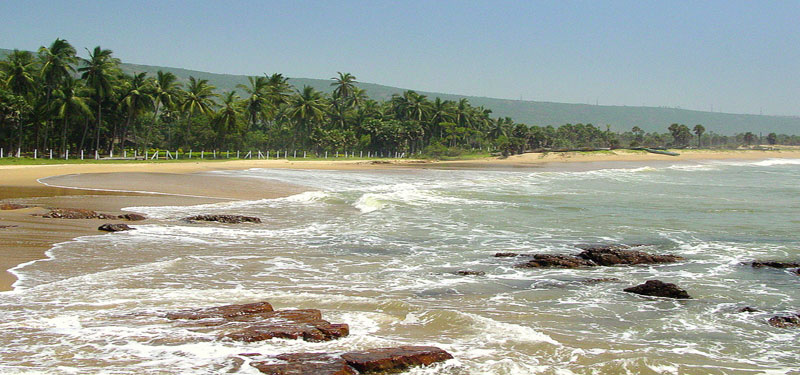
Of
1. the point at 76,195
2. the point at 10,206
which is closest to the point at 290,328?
the point at 10,206

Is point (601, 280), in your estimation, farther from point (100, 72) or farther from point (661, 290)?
point (100, 72)

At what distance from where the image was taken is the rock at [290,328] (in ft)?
19.7

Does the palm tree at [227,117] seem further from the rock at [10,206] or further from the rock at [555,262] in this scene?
the rock at [555,262]

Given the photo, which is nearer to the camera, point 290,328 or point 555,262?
point 290,328

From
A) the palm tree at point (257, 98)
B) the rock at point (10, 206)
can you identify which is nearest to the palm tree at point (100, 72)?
the palm tree at point (257, 98)

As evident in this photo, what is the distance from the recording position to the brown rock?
6.65 metres

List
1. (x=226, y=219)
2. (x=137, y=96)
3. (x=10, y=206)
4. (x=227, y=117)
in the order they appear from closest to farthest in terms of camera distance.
Result: (x=226, y=219) → (x=10, y=206) → (x=137, y=96) → (x=227, y=117)

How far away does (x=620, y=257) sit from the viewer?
1120 cm

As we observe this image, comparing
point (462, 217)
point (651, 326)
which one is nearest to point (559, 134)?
point (462, 217)

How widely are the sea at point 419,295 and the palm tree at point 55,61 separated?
37.3 metres

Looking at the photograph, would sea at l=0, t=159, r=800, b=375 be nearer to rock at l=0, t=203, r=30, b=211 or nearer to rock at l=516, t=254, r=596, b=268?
rock at l=516, t=254, r=596, b=268

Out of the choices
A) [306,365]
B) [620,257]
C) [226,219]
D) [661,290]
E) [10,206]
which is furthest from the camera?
[10,206]

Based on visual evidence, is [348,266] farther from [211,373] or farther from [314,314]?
[211,373]

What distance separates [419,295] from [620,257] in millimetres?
4681
